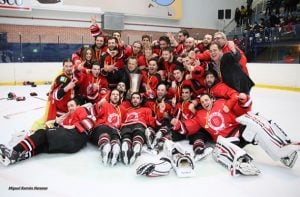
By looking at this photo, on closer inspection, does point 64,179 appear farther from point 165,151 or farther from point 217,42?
point 217,42

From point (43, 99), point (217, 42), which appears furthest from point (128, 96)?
point (43, 99)

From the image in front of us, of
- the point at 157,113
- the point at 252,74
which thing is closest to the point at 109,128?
the point at 157,113

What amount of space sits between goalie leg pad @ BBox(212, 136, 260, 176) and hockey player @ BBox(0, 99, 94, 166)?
4.12 feet

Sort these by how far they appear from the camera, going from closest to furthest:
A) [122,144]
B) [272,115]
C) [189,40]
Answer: [122,144], [189,40], [272,115]

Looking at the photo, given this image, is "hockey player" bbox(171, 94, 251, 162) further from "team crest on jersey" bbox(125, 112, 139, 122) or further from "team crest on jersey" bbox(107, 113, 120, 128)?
"team crest on jersey" bbox(107, 113, 120, 128)

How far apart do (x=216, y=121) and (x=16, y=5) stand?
940 centimetres

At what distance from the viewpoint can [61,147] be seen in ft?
9.04

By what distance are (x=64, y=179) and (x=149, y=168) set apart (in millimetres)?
652

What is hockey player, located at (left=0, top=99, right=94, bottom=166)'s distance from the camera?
8.32 feet

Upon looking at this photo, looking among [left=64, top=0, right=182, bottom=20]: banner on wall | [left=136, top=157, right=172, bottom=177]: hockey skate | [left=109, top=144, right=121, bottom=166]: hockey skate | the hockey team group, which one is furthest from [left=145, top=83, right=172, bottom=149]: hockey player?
[left=64, top=0, right=182, bottom=20]: banner on wall

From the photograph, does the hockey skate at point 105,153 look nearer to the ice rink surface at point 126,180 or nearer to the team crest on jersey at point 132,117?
the ice rink surface at point 126,180

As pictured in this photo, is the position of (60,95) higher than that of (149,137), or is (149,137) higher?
(60,95)

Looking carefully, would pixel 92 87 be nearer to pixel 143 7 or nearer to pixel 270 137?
pixel 270 137

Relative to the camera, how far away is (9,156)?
8.12ft
